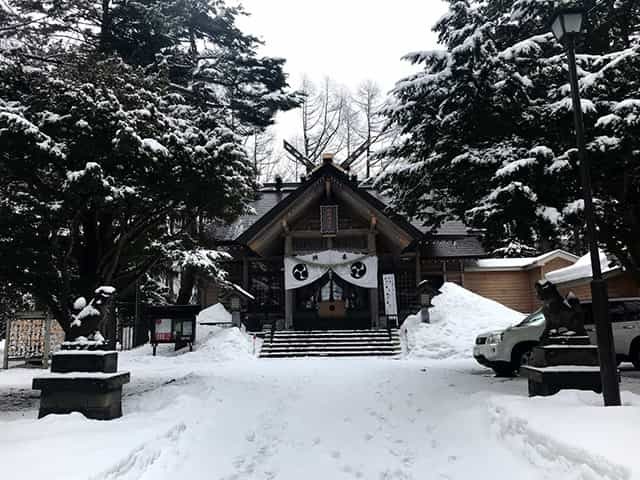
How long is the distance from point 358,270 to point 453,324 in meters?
4.12

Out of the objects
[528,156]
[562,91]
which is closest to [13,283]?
[528,156]

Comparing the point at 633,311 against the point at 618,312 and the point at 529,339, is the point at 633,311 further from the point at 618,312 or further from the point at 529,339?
the point at 529,339

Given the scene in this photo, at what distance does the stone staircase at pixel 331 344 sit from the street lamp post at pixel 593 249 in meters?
10.2

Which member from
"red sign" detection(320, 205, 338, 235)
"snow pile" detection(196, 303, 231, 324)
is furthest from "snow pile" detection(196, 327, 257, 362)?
"red sign" detection(320, 205, 338, 235)

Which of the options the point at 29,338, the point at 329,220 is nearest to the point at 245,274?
the point at 329,220

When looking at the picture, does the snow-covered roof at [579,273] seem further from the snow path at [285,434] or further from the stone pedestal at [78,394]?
the stone pedestal at [78,394]

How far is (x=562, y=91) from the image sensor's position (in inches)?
278

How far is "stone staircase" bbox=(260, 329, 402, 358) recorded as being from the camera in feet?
51.6

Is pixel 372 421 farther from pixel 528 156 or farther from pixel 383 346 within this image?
pixel 383 346

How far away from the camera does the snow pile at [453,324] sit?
15.0 m

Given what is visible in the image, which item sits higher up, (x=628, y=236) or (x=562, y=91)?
(x=562, y=91)

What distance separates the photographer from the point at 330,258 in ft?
61.2

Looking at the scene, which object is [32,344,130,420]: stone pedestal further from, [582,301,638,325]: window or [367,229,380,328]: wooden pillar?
[367,229,380,328]: wooden pillar

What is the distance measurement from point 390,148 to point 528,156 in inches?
108
